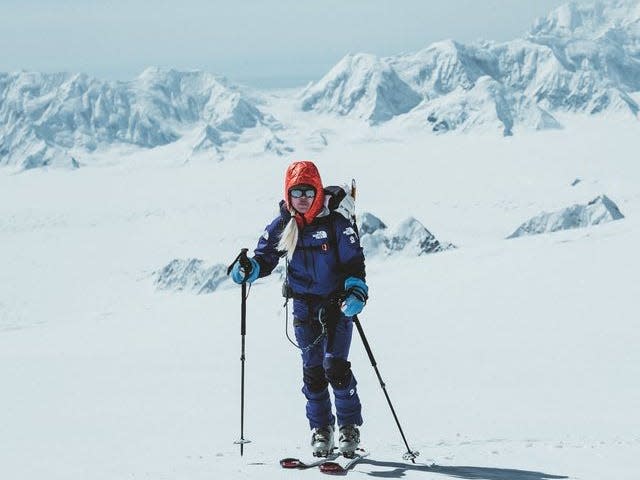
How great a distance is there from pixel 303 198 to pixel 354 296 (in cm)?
99

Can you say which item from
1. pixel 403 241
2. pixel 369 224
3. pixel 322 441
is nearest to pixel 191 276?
pixel 369 224

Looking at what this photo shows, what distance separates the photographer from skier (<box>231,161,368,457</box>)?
6211 millimetres

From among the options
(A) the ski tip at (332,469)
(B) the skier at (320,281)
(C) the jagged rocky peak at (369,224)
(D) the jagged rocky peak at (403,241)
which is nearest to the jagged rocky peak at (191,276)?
(D) the jagged rocky peak at (403,241)

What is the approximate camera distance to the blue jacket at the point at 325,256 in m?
6.21

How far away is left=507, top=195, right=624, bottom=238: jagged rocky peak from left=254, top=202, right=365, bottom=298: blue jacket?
43.4 metres

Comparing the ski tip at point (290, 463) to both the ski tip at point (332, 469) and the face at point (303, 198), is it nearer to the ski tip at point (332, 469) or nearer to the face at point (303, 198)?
the ski tip at point (332, 469)

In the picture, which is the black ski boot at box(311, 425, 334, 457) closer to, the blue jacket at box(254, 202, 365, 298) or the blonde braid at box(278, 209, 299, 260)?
the blue jacket at box(254, 202, 365, 298)

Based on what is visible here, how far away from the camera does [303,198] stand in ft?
20.4

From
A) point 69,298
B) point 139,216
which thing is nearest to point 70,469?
point 69,298

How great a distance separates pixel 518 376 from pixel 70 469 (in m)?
6.35

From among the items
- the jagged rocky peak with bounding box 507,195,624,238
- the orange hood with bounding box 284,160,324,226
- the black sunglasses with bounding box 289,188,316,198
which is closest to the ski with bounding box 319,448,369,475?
the orange hood with bounding box 284,160,324,226

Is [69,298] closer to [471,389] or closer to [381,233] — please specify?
[381,233]

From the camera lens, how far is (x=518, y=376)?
10109 mm

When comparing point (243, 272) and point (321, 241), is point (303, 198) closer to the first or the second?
point (321, 241)
